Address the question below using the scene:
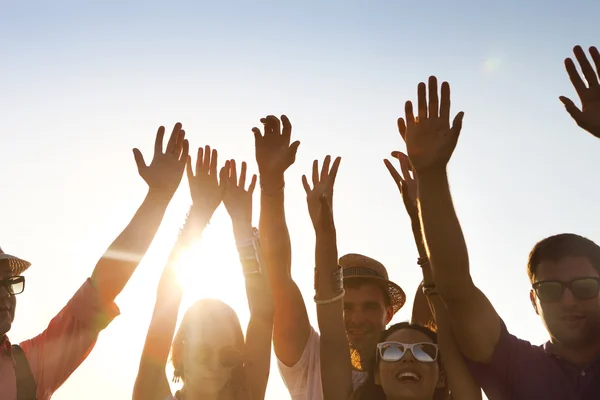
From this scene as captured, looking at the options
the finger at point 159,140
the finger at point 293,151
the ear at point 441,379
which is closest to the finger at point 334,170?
the finger at point 293,151

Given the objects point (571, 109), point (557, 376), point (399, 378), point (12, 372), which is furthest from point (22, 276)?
point (571, 109)

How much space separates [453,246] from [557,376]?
1117 mm

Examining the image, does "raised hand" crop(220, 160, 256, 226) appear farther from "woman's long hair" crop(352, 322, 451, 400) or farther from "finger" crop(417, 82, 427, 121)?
"finger" crop(417, 82, 427, 121)

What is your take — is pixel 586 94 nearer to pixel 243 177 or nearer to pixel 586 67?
pixel 586 67

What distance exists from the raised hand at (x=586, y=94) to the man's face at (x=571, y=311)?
0.97 metres

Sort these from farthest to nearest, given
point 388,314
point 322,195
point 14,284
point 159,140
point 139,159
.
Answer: point 388,314 → point 322,195 → point 159,140 → point 139,159 → point 14,284

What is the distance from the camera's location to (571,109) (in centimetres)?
477

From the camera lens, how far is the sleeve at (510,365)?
4.48 m

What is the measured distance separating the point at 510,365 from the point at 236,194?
3.20 metres

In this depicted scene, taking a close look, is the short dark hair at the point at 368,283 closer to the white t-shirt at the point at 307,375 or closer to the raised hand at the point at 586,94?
the white t-shirt at the point at 307,375

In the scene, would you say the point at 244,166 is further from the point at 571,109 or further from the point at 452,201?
the point at 571,109

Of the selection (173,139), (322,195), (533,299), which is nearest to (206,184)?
(173,139)

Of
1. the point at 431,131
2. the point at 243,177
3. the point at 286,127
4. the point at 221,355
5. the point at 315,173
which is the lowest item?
the point at 221,355

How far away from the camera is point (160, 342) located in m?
5.17
